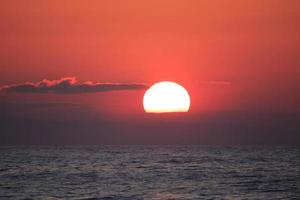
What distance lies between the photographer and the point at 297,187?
5603 cm

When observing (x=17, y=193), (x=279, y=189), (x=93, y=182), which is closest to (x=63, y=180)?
(x=93, y=182)

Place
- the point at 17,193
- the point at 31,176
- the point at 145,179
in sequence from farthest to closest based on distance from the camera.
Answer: the point at 31,176 < the point at 145,179 < the point at 17,193

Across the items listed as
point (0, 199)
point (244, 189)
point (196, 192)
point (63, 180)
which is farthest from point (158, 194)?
point (63, 180)

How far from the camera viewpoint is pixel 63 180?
2515 inches

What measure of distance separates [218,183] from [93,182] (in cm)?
1170

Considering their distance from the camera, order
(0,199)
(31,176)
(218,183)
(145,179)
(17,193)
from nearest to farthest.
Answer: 1. (0,199)
2. (17,193)
3. (218,183)
4. (145,179)
5. (31,176)

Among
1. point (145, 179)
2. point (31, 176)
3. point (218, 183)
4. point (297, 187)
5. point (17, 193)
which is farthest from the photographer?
point (31, 176)

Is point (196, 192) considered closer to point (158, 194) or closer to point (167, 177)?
point (158, 194)

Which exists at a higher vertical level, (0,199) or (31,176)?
(31,176)

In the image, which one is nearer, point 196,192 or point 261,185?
point 196,192

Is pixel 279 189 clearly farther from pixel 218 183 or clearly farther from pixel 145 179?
pixel 145 179

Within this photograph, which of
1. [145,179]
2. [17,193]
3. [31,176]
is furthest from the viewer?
[31,176]

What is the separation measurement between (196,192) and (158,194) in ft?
11.2

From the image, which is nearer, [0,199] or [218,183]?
[0,199]
